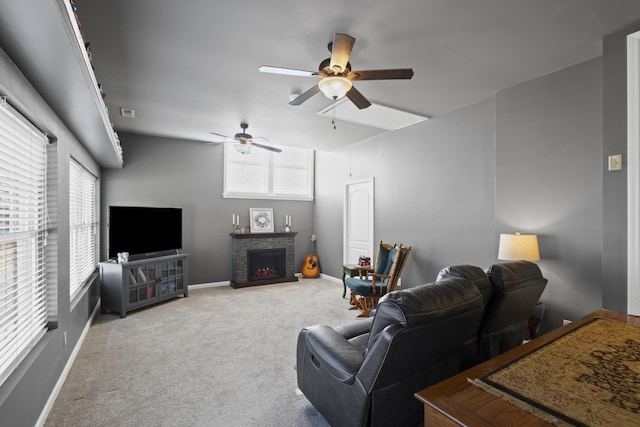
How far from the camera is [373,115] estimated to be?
4.40m

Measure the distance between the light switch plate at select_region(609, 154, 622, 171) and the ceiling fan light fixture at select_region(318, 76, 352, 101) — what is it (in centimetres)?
215

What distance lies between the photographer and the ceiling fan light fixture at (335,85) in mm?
2438

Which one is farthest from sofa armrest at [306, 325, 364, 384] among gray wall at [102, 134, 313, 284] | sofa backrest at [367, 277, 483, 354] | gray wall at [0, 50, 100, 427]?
gray wall at [102, 134, 313, 284]

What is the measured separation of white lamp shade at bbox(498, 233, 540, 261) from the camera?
2.93 m

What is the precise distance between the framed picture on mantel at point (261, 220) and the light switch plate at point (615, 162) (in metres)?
5.28

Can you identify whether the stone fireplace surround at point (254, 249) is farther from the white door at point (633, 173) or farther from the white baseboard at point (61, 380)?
the white door at point (633, 173)

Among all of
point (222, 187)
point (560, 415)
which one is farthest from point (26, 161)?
point (222, 187)

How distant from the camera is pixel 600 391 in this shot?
3.51 ft

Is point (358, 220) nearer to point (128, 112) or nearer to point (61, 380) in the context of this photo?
point (128, 112)

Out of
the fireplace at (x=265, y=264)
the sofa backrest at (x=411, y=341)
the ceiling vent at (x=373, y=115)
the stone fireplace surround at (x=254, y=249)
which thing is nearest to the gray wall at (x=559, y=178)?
the ceiling vent at (x=373, y=115)

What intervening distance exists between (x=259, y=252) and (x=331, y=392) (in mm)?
4667

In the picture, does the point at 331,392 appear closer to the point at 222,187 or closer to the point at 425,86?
the point at 425,86

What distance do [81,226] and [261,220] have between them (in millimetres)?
3137

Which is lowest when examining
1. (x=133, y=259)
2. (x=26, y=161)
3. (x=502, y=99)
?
(x=133, y=259)
